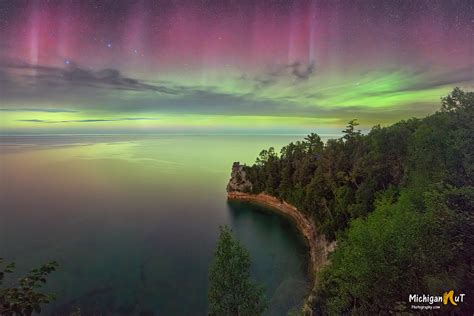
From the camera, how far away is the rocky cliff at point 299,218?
126 feet

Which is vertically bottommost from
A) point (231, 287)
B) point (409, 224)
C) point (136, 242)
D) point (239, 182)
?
point (136, 242)

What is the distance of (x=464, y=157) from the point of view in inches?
843

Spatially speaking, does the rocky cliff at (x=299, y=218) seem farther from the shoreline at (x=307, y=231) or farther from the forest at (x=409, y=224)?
the forest at (x=409, y=224)

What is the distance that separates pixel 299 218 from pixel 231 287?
45.7m

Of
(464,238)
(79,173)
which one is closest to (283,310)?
(464,238)

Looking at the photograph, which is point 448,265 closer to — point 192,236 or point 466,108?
point 466,108

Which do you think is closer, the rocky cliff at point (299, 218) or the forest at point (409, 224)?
the forest at point (409, 224)

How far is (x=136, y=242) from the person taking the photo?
5150cm

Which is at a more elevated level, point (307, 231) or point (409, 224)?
point (409, 224)

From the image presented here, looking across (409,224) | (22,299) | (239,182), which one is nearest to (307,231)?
(239,182)

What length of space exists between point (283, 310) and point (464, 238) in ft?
74.8

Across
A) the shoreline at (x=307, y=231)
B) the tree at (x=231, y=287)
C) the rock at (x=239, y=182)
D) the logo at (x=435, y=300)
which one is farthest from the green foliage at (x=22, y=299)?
the rock at (x=239, y=182)

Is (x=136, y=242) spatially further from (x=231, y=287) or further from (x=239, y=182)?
(x=239, y=182)

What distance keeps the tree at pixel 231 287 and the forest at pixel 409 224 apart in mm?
6721
